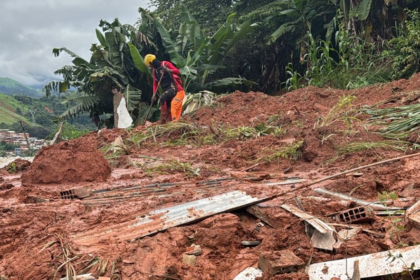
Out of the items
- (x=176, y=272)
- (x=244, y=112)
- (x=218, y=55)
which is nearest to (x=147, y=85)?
(x=218, y=55)

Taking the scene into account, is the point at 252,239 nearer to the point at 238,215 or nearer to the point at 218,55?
A: the point at 238,215

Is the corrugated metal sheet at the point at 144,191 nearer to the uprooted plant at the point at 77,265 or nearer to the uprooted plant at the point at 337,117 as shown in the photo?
the uprooted plant at the point at 77,265

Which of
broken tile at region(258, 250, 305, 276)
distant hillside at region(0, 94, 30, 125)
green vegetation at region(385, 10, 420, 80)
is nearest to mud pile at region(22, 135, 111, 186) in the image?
broken tile at region(258, 250, 305, 276)

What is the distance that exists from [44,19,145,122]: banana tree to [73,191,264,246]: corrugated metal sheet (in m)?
10.0

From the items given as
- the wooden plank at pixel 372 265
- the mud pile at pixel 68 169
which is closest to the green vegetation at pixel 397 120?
the wooden plank at pixel 372 265

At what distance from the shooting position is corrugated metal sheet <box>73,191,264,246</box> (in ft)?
8.74

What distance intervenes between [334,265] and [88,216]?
194cm

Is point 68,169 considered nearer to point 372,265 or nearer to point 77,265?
point 77,265

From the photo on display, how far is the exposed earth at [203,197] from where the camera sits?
229 centimetres

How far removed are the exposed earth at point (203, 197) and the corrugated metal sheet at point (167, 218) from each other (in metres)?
0.02

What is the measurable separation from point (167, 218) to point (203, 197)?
64 cm

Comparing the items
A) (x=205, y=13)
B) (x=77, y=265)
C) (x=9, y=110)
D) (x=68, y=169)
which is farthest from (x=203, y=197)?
(x=9, y=110)

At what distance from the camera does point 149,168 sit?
A: 5.18 metres

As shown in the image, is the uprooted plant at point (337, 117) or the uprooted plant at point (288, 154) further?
Result: the uprooted plant at point (337, 117)
